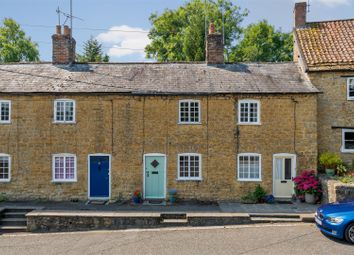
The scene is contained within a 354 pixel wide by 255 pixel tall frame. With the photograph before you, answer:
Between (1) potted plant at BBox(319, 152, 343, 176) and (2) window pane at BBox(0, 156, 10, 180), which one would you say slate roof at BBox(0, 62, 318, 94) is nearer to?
(1) potted plant at BBox(319, 152, 343, 176)

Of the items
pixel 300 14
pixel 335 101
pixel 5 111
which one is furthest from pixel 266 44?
pixel 5 111

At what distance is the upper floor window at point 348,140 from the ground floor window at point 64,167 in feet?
48.7

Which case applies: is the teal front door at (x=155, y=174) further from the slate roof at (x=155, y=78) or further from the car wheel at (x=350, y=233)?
the car wheel at (x=350, y=233)

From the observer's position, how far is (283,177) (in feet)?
61.3

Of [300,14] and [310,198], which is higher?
[300,14]

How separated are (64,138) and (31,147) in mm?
1870

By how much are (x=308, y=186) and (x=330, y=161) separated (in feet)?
7.21

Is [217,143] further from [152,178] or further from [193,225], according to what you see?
[193,225]

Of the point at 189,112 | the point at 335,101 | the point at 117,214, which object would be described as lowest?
the point at 117,214

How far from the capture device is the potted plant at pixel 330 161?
1847 cm

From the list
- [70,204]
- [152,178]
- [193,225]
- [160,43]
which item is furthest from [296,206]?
[160,43]

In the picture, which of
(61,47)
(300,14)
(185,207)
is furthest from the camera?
(300,14)

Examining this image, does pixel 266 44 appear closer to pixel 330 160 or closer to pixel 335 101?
pixel 335 101

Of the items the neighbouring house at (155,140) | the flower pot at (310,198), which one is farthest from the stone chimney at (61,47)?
the flower pot at (310,198)
